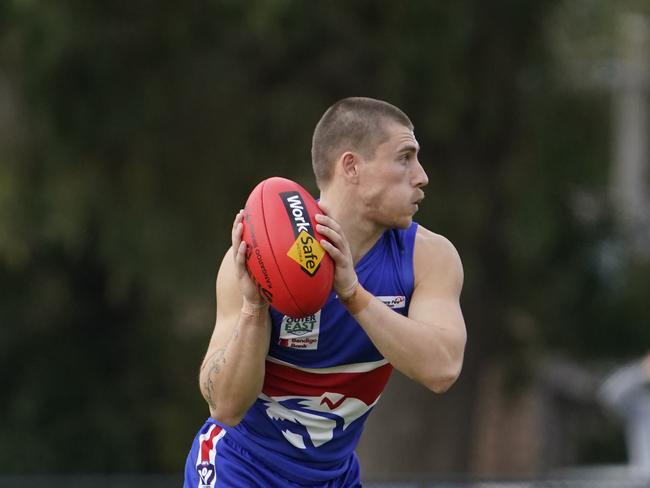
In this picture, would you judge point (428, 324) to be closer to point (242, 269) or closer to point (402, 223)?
point (402, 223)

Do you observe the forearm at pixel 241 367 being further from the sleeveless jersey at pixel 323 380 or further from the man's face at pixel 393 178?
the man's face at pixel 393 178

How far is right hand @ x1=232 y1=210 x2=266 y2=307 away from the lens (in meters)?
4.15

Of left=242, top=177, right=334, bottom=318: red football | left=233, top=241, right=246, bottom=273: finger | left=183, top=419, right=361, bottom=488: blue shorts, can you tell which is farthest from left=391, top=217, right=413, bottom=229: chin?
left=183, top=419, right=361, bottom=488: blue shorts

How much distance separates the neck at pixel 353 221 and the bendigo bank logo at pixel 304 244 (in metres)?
0.38

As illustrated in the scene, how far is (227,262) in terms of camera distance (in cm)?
459

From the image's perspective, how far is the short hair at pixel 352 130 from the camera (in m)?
4.47

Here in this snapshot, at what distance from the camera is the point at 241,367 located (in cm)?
429

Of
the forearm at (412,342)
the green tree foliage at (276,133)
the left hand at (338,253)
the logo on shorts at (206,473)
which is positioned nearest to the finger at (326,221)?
the left hand at (338,253)

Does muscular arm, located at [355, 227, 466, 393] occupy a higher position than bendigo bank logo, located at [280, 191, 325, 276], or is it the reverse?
bendigo bank logo, located at [280, 191, 325, 276]

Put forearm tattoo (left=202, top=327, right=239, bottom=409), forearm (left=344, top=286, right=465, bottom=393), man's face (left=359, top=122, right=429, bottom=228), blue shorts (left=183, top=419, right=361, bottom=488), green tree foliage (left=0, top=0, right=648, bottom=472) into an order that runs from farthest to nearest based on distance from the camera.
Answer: green tree foliage (left=0, top=0, right=648, bottom=472) < blue shorts (left=183, top=419, right=361, bottom=488) < man's face (left=359, top=122, right=429, bottom=228) < forearm tattoo (left=202, top=327, right=239, bottom=409) < forearm (left=344, top=286, right=465, bottom=393)

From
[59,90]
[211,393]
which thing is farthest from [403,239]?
[59,90]

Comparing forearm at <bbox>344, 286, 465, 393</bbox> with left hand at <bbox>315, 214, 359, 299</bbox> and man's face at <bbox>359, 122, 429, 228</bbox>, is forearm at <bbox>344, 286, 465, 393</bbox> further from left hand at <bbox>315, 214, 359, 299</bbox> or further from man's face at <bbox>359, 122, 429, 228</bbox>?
man's face at <bbox>359, 122, 429, 228</bbox>

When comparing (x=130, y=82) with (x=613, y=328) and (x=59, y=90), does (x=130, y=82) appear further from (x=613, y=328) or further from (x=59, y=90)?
(x=613, y=328)

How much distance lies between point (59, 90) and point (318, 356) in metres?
7.35
